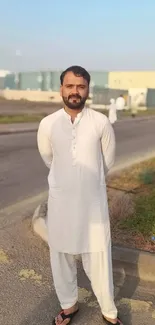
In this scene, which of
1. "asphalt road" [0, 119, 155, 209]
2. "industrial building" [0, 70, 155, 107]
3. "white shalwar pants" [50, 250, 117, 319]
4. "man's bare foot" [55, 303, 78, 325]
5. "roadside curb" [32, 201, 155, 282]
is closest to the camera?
"white shalwar pants" [50, 250, 117, 319]

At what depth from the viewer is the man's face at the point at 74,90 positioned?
296cm

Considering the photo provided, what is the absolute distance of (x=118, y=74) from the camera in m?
68.0

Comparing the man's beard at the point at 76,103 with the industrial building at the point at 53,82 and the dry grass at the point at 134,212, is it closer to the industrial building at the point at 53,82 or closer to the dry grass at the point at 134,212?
the dry grass at the point at 134,212

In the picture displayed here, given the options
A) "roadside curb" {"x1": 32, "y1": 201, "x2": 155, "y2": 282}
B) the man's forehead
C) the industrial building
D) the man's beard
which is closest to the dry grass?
"roadside curb" {"x1": 32, "y1": 201, "x2": 155, "y2": 282}

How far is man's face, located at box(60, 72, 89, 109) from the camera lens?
296cm

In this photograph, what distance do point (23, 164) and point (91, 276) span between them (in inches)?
288

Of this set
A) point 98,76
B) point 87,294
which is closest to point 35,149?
point 87,294

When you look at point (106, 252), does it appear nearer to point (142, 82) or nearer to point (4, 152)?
point (4, 152)

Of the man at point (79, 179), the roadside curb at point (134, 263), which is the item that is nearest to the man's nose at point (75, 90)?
the man at point (79, 179)

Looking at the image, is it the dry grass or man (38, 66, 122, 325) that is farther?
the dry grass

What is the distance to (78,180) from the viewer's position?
3.05 meters

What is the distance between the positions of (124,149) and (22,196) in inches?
263

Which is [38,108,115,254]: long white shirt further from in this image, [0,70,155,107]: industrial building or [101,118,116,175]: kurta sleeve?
[0,70,155,107]: industrial building

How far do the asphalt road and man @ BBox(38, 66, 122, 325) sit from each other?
3658 mm
